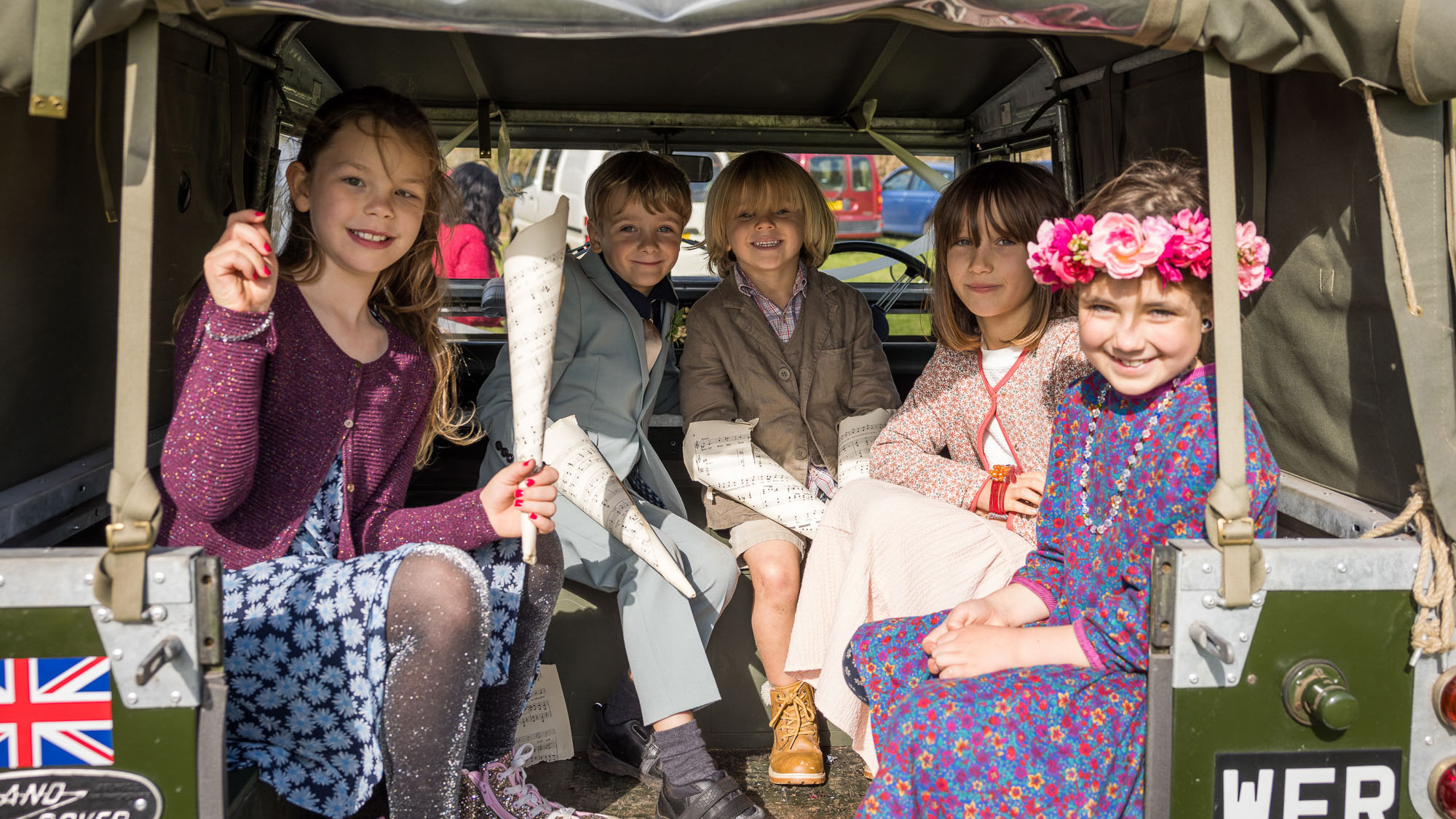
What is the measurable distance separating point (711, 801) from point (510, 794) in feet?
1.38

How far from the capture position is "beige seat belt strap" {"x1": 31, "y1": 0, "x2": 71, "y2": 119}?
1.36m

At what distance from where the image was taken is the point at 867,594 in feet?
7.38

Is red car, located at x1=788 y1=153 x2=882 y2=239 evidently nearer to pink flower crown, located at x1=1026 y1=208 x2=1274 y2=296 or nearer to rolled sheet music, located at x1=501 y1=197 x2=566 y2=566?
rolled sheet music, located at x1=501 y1=197 x2=566 y2=566

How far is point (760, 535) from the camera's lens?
2.62 meters

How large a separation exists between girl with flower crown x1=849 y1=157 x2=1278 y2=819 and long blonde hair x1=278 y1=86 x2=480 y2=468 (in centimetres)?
104

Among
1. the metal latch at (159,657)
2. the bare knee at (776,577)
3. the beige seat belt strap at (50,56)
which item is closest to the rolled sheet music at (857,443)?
the bare knee at (776,577)

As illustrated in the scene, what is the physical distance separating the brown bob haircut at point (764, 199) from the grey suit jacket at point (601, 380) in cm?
42

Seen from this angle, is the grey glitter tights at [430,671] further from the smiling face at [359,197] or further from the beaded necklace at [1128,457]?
the beaded necklace at [1128,457]

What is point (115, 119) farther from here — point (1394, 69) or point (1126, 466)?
point (1394, 69)

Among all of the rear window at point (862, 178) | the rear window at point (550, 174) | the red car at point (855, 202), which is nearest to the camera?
the rear window at point (550, 174)

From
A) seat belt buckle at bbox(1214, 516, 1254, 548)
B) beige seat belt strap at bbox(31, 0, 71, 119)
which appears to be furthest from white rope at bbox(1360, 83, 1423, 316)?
beige seat belt strap at bbox(31, 0, 71, 119)

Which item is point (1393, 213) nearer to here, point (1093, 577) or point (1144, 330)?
point (1144, 330)

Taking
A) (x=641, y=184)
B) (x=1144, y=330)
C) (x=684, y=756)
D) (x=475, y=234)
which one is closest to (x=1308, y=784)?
(x=1144, y=330)

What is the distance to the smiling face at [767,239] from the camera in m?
2.89
